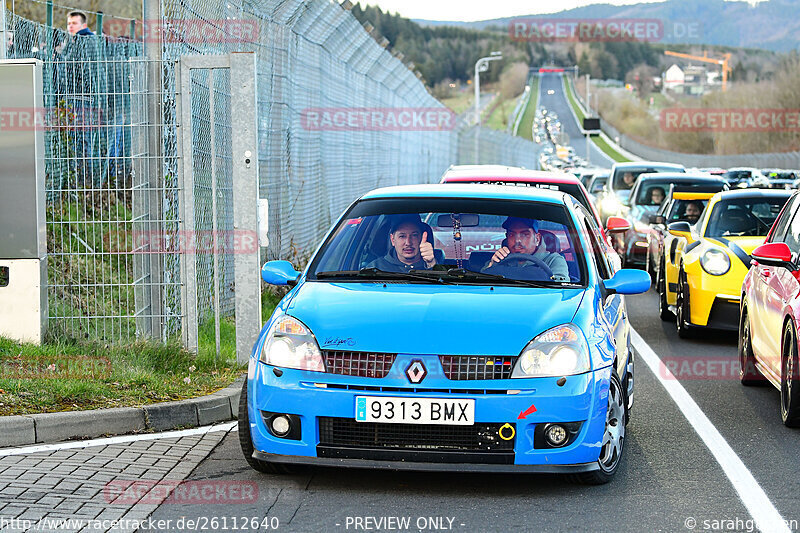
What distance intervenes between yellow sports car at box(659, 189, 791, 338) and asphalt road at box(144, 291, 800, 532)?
3.82 metres

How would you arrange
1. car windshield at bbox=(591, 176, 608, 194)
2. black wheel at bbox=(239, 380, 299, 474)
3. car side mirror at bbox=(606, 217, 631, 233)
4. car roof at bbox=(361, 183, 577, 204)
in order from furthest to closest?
car windshield at bbox=(591, 176, 608, 194)
car side mirror at bbox=(606, 217, 631, 233)
car roof at bbox=(361, 183, 577, 204)
black wheel at bbox=(239, 380, 299, 474)

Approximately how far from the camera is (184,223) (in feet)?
30.0

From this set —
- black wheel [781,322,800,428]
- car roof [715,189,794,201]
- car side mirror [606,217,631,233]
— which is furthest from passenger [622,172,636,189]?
black wheel [781,322,800,428]

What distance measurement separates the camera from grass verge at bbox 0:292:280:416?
739cm

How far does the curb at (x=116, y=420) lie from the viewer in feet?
22.4

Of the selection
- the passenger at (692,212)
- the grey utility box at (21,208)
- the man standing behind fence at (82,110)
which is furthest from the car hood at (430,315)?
the passenger at (692,212)

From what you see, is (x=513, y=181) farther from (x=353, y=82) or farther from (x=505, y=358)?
(x=353, y=82)

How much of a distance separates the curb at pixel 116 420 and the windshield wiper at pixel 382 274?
1.35 metres

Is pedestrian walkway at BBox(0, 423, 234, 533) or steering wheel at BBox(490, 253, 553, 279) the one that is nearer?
pedestrian walkway at BBox(0, 423, 234, 533)

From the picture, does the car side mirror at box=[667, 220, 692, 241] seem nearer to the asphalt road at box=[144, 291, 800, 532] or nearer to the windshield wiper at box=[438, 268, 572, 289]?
the asphalt road at box=[144, 291, 800, 532]

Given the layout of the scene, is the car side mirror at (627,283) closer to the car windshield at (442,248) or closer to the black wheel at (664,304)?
the car windshield at (442,248)

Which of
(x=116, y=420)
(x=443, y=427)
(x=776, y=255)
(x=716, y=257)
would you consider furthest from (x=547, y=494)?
(x=716, y=257)

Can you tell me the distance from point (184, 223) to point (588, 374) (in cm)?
422

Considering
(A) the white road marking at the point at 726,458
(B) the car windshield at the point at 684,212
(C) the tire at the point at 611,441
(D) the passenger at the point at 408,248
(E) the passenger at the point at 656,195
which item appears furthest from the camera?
(E) the passenger at the point at 656,195
